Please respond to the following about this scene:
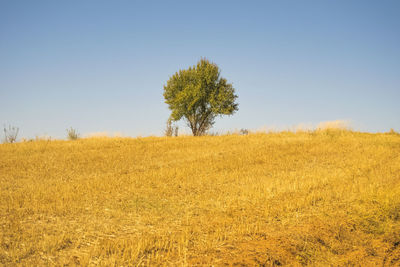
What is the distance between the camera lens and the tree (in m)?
34.6

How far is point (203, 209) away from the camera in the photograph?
8.93 metres

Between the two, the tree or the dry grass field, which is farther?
the tree

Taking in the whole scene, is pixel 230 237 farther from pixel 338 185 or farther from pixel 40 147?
pixel 40 147

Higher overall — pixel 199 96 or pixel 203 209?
pixel 199 96

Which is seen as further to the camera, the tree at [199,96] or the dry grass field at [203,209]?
the tree at [199,96]

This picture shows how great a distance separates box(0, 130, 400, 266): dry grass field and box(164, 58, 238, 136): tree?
17.3 m

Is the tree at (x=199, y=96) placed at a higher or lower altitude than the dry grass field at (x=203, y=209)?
higher

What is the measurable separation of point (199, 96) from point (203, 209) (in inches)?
1026

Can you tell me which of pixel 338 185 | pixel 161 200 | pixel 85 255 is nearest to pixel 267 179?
pixel 338 185

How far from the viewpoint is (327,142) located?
2139cm

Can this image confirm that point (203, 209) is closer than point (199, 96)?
Yes

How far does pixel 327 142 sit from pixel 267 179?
11.0 metres

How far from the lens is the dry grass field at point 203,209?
5969mm

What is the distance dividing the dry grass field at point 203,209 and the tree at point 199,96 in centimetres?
1728
